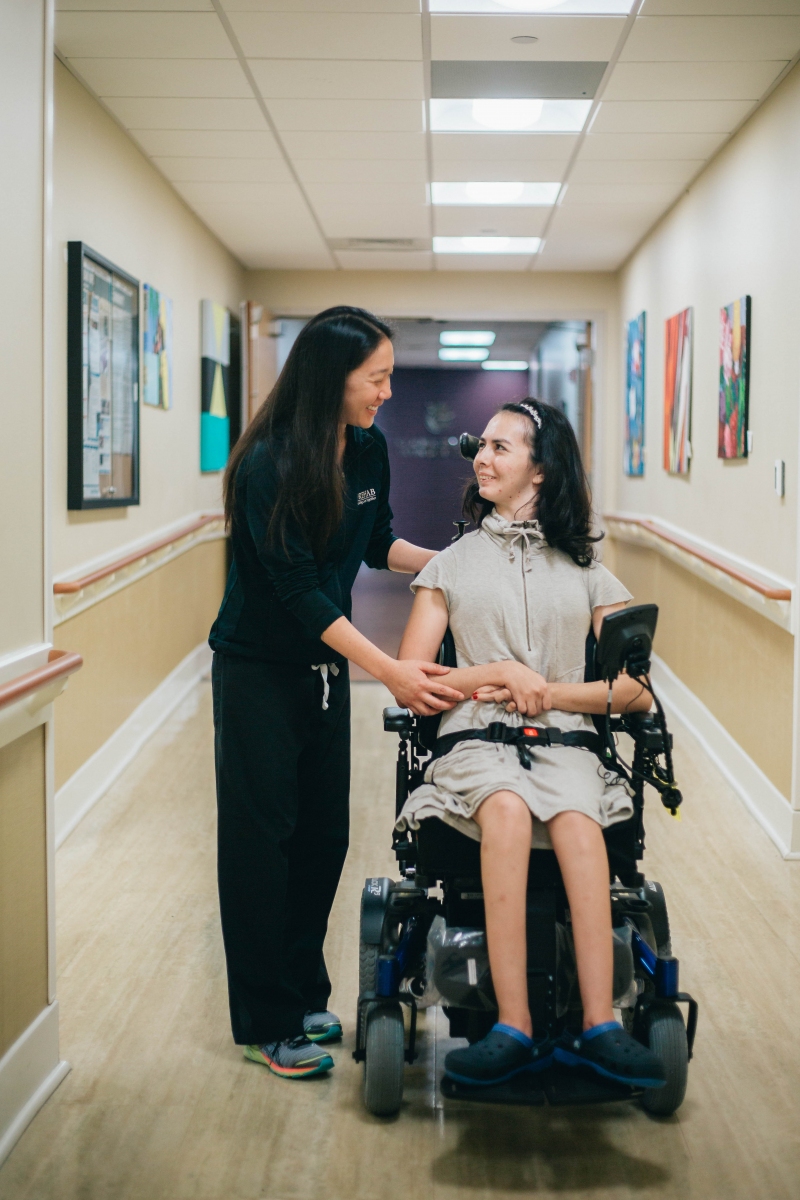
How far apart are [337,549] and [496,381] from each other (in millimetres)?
7720

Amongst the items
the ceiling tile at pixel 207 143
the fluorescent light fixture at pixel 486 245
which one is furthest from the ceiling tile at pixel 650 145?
the fluorescent light fixture at pixel 486 245

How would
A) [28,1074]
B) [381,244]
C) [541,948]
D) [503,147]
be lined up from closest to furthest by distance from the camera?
[541,948] → [28,1074] → [503,147] → [381,244]

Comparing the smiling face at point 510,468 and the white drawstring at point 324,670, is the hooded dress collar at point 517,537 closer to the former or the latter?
the smiling face at point 510,468

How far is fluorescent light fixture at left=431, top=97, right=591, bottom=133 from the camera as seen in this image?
3924 mm

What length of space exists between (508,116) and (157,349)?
1808mm

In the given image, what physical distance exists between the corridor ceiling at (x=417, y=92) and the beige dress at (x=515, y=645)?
1825 mm

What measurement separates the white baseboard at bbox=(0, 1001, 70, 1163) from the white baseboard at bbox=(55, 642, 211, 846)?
1.43m

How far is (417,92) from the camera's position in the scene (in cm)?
372

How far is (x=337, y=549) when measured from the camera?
2.04 metres

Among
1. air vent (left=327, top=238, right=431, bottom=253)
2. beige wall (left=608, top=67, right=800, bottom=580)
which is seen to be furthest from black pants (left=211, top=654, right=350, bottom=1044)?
air vent (left=327, top=238, right=431, bottom=253)

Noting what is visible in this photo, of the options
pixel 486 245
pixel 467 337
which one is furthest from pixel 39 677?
pixel 467 337

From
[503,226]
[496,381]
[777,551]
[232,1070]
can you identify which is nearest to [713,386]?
[777,551]

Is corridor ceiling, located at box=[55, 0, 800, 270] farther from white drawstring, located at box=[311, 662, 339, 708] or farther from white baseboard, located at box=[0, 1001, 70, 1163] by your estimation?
white baseboard, located at box=[0, 1001, 70, 1163]

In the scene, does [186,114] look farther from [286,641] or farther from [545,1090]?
[545,1090]
